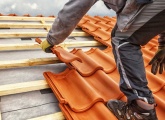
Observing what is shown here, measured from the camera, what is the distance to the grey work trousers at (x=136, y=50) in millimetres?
1646

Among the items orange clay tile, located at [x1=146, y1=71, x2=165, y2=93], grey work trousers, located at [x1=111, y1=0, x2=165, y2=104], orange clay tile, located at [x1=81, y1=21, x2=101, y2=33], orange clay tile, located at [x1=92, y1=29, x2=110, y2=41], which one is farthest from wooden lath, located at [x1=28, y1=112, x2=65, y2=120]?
orange clay tile, located at [x1=81, y1=21, x2=101, y2=33]

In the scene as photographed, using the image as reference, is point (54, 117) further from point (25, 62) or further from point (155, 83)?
point (155, 83)

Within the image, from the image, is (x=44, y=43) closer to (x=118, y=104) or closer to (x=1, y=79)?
(x=1, y=79)

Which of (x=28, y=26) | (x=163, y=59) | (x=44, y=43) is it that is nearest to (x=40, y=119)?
(x=44, y=43)

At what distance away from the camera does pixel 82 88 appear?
2084 millimetres

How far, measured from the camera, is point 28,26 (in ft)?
13.3

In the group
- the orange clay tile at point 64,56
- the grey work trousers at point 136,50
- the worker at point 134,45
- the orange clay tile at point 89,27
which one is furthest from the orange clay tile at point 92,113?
the orange clay tile at point 89,27

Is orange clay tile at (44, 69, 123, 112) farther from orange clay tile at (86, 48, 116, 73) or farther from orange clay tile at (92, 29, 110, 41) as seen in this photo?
orange clay tile at (92, 29, 110, 41)

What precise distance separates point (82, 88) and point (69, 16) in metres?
0.71

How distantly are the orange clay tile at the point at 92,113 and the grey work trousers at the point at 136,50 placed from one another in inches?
8.7

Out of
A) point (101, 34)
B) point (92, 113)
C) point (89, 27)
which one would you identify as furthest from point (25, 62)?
point (89, 27)

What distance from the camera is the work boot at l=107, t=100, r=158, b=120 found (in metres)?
1.72

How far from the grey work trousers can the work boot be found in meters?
0.08

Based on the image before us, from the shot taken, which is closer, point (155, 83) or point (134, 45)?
point (134, 45)
